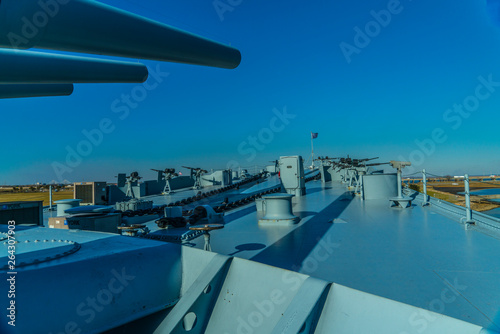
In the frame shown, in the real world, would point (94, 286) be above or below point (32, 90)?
below

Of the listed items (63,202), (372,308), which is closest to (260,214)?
(63,202)

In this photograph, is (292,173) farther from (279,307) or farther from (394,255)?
(279,307)

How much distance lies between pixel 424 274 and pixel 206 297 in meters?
2.55

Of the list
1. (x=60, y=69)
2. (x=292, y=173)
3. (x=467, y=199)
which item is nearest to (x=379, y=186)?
(x=292, y=173)

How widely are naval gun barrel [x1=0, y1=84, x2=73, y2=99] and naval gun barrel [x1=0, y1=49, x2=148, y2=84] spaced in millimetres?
1743

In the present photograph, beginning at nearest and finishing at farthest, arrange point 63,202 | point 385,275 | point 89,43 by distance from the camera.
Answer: point 89,43 → point 385,275 → point 63,202

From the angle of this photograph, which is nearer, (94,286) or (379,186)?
(94,286)

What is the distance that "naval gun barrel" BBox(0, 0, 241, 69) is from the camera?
3.84 ft

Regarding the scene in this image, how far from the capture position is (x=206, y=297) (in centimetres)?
219

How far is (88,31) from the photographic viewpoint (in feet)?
4.57

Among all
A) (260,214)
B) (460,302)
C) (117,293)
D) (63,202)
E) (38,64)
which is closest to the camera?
(117,293)

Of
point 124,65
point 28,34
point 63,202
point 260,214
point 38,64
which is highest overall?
point 124,65

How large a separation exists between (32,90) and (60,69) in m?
2.08

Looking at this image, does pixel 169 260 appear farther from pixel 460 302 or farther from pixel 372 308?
pixel 460 302
